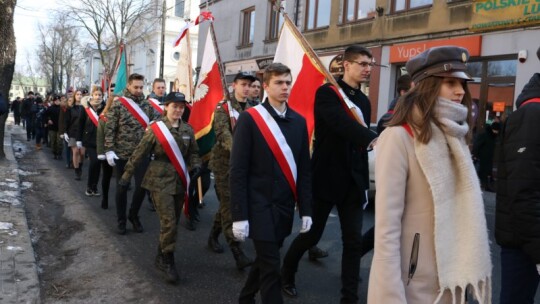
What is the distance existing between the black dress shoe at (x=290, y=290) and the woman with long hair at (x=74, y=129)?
7772 millimetres

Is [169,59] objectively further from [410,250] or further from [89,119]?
[410,250]

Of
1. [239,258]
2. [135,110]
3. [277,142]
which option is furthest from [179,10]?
[277,142]

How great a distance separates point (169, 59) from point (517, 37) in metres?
42.5

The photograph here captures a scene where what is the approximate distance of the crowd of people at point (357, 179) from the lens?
7.45ft

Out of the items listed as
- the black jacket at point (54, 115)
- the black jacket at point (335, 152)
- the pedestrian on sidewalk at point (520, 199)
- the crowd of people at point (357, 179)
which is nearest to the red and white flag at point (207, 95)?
the crowd of people at point (357, 179)

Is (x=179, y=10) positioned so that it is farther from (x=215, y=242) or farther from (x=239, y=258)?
(x=239, y=258)

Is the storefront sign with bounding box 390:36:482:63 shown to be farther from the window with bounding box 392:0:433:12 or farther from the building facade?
the window with bounding box 392:0:433:12

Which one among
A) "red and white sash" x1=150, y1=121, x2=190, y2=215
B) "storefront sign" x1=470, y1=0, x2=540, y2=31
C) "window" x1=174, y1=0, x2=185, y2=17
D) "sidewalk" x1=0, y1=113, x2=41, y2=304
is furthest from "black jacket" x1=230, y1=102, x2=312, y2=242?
"window" x1=174, y1=0, x2=185, y2=17

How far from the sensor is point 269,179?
12.3ft

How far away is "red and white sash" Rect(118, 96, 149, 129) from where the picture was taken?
7.24 metres

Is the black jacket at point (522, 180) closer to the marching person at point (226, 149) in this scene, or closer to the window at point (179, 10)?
the marching person at point (226, 149)

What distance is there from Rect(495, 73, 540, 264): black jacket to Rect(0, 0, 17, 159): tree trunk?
1227cm

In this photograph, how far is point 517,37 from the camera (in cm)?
1368

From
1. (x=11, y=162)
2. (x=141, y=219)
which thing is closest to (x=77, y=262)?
(x=141, y=219)
